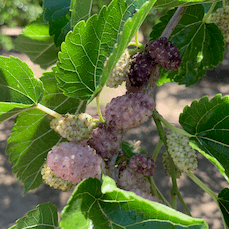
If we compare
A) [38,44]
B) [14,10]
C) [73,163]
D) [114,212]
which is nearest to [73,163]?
[73,163]

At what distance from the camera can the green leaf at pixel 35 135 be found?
0.54m

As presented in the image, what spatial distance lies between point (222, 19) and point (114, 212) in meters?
0.59

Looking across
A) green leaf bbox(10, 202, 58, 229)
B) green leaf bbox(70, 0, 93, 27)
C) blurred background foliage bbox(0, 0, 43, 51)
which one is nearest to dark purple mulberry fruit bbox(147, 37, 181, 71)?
green leaf bbox(70, 0, 93, 27)

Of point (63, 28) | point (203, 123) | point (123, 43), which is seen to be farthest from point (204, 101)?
point (63, 28)

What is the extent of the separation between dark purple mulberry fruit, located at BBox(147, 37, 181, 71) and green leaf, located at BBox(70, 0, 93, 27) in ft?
0.43

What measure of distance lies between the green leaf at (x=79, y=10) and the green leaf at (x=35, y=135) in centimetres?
15

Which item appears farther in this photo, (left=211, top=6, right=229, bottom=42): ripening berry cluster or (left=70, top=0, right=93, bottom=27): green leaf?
(left=211, top=6, right=229, bottom=42): ripening berry cluster

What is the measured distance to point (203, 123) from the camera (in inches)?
17.7

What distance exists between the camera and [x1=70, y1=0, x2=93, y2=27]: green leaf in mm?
415

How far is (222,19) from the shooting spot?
2.16 ft

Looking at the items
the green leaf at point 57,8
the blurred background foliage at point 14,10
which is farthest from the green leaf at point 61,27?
the blurred background foliage at point 14,10

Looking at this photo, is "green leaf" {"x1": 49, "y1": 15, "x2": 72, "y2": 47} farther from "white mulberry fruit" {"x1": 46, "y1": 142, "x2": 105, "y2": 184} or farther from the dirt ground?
the dirt ground

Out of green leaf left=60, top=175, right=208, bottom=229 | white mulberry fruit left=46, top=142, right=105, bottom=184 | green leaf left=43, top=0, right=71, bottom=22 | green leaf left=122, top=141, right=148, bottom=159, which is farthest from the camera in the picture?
green leaf left=122, top=141, right=148, bottom=159

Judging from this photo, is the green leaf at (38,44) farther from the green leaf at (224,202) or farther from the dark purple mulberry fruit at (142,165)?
the green leaf at (224,202)
